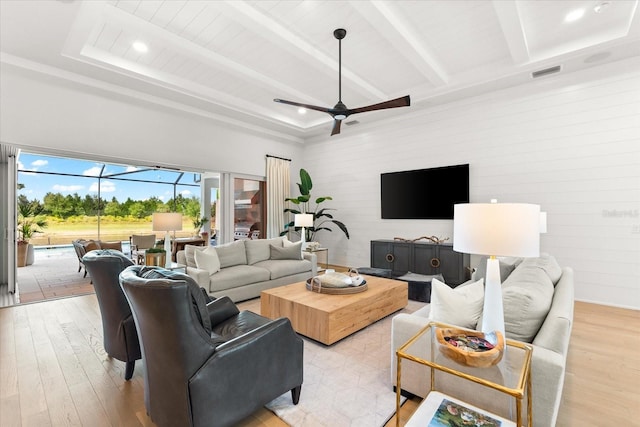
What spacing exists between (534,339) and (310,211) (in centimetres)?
602

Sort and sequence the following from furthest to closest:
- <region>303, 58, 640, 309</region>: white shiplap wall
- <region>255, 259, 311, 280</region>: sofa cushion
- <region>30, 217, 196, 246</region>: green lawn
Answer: <region>30, 217, 196, 246</region>: green lawn, <region>255, 259, 311, 280</region>: sofa cushion, <region>303, 58, 640, 309</region>: white shiplap wall

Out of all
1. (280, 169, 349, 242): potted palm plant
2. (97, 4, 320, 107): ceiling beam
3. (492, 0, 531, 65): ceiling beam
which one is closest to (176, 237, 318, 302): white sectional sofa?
(280, 169, 349, 242): potted palm plant

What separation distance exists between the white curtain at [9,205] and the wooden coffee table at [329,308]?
384cm

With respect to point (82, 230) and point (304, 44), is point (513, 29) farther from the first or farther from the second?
point (82, 230)

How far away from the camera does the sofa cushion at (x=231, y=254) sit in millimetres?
4430

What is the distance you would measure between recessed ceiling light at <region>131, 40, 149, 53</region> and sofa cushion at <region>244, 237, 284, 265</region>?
115 inches

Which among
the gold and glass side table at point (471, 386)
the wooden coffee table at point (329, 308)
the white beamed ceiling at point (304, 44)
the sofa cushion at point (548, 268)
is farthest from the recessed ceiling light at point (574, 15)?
the gold and glass side table at point (471, 386)

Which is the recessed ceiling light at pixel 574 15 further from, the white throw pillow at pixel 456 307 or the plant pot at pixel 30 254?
the plant pot at pixel 30 254

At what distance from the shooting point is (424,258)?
204 inches

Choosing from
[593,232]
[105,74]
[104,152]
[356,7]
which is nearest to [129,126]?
[104,152]

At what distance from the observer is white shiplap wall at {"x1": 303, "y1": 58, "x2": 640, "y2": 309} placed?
385cm

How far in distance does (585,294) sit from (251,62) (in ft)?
18.2

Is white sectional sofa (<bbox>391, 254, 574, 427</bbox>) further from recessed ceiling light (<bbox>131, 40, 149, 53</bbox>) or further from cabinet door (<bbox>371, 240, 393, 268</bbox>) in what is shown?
recessed ceiling light (<bbox>131, 40, 149, 53</bbox>)

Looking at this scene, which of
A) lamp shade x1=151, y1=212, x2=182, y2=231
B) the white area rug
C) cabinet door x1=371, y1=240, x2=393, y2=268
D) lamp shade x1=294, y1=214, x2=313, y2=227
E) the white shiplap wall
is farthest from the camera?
lamp shade x1=294, y1=214, x2=313, y2=227
